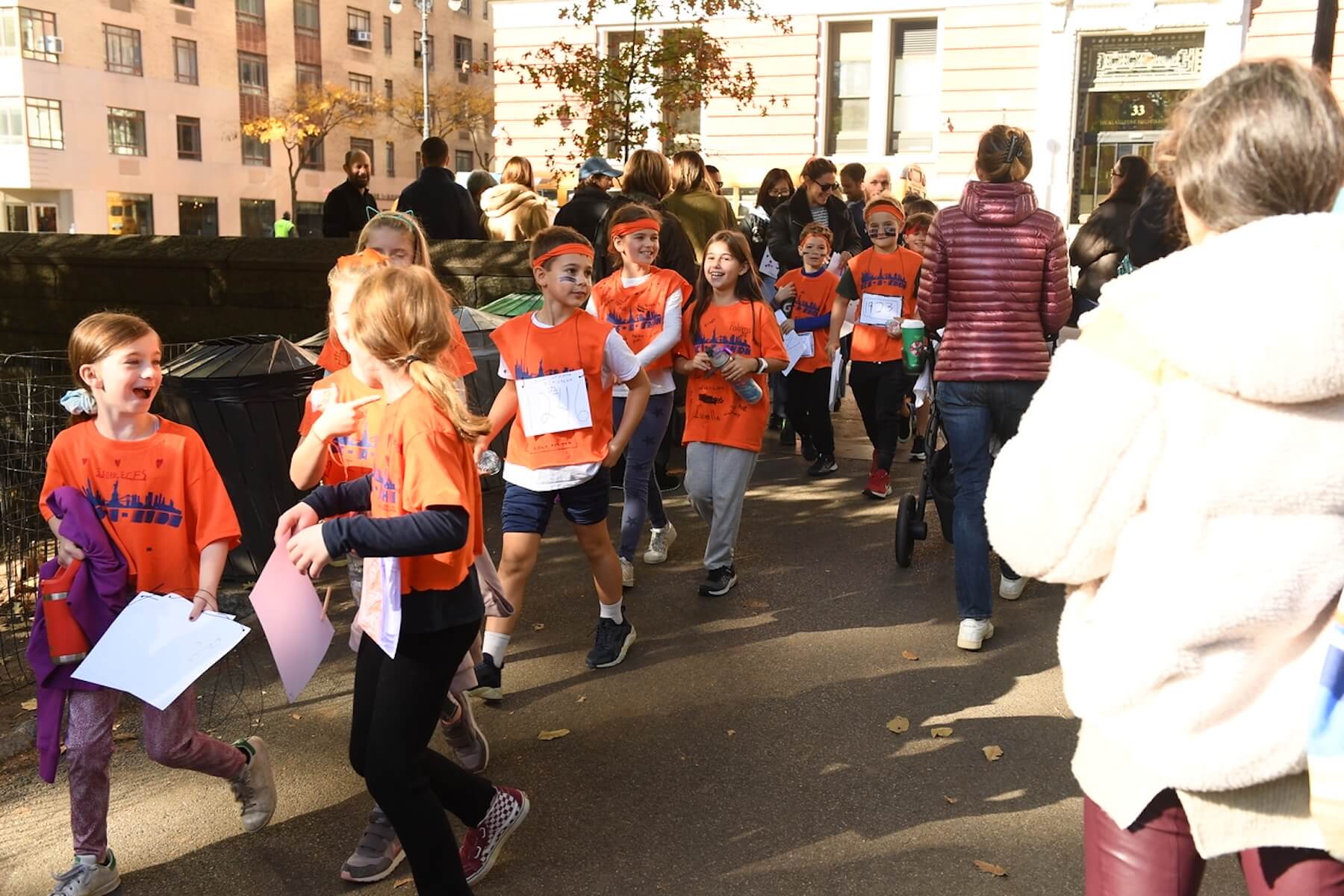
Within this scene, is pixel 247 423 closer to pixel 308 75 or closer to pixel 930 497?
pixel 930 497

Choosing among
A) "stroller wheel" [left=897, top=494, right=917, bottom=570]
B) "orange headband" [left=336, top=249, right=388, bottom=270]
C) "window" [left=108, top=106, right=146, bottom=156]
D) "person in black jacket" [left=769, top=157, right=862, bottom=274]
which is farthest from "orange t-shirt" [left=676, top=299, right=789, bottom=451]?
"window" [left=108, top=106, right=146, bottom=156]

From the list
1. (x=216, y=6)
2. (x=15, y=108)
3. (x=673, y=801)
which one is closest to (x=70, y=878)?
(x=673, y=801)

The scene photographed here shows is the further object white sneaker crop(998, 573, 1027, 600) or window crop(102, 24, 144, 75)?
window crop(102, 24, 144, 75)

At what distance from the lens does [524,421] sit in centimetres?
500

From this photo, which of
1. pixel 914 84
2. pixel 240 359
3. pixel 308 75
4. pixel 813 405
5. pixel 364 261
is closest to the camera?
pixel 364 261

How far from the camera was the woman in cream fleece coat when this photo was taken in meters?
1.85

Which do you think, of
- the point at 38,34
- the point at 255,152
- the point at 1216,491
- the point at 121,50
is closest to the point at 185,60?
the point at 121,50

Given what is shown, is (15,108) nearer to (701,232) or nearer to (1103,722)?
(701,232)

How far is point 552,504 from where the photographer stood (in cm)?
500

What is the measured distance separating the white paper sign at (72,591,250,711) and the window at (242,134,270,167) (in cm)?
5708

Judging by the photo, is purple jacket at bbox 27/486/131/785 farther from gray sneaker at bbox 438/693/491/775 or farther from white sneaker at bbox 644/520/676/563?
white sneaker at bbox 644/520/676/563

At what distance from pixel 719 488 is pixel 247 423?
2315 mm

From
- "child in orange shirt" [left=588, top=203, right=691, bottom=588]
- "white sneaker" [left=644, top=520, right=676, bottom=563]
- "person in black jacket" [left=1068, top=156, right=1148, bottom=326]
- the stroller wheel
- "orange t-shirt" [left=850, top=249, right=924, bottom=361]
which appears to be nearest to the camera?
"child in orange shirt" [left=588, top=203, right=691, bottom=588]

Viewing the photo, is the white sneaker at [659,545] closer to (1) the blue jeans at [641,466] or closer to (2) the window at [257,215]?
(1) the blue jeans at [641,466]
